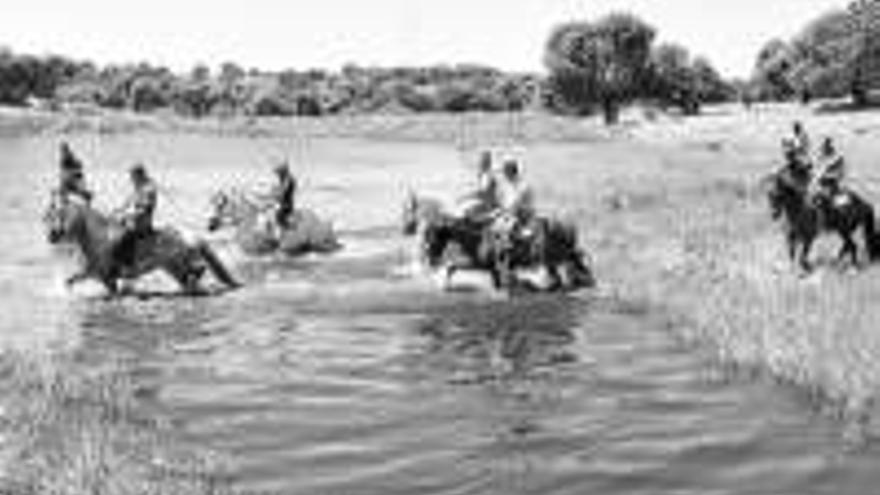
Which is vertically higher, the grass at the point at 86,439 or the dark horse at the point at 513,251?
the dark horse at the point at 513,251

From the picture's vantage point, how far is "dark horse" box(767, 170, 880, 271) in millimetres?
Answer: 28578

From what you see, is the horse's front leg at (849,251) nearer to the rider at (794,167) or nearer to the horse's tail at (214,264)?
the rider at (794,167)

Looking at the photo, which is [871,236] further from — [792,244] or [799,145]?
[799,145]

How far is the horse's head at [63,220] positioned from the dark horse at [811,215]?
12.7m

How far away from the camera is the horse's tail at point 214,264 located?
29.7m

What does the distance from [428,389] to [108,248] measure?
1079cm

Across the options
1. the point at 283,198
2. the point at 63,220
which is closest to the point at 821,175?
the point at 283,198

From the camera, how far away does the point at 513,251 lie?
93.6ft

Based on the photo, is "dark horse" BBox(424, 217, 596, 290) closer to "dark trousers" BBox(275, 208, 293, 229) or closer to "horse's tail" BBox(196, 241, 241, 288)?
"horse's tail" BBox(196, 241, 241, 288)

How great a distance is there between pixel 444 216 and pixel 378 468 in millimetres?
14372

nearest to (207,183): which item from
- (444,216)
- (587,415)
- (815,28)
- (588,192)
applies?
(588,192)

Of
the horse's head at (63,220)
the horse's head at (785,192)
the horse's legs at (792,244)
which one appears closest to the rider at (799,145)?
the horse's head at (785,192)

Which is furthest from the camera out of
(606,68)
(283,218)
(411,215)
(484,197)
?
(606,68)

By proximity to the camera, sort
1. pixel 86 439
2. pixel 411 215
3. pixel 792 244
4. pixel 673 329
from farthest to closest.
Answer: pixel 411 215 < pixel 792 244 < pixel 673 329 < pixel 86 439
